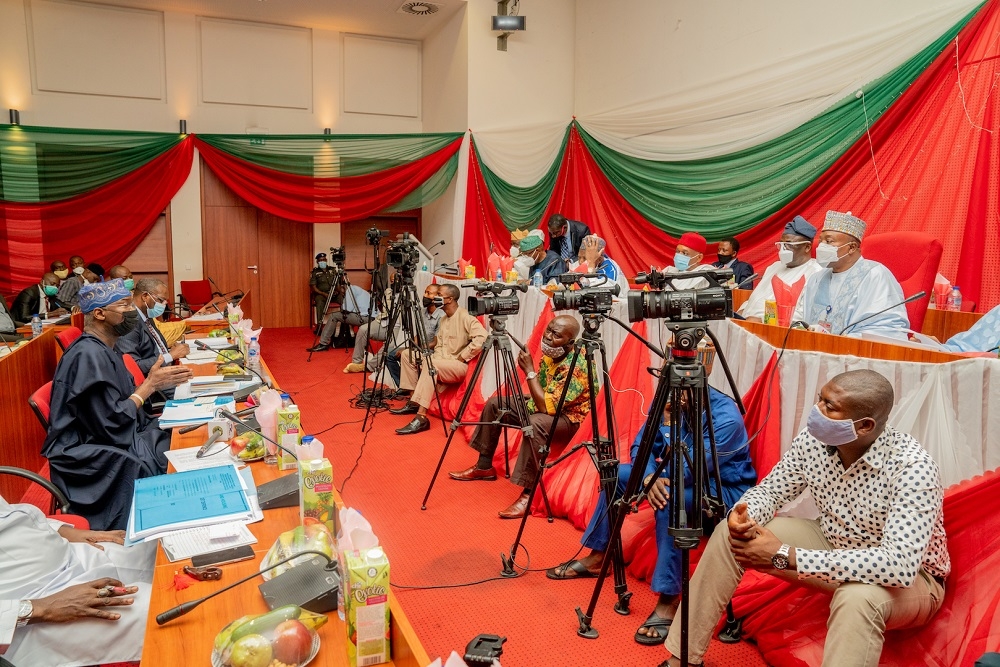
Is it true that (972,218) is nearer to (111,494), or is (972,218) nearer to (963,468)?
(963,468)

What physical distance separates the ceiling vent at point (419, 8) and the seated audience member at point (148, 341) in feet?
16.8

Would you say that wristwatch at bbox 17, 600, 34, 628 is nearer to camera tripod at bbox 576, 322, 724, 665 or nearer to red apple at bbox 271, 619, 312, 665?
red apple at bbox 271, 619, 312, 665

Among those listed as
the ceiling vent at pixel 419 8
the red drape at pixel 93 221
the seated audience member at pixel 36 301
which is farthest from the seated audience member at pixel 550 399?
the ceiling vent at pixel 419 8

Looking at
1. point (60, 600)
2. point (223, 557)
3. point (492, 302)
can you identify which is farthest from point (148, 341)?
point (223, 557)

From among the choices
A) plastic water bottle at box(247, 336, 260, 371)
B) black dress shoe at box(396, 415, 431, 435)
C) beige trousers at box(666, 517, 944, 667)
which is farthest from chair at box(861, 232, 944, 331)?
plastic water bottle at box(247, 336, 260, 371)

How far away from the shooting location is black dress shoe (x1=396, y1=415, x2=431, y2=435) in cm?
463

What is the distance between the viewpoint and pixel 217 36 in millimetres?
8477

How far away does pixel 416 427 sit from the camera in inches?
184

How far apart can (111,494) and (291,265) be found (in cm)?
697

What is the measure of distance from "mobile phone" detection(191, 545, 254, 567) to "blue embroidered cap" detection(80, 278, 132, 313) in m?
1.73

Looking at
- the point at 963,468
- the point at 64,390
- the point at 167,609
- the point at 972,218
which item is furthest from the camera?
the point at 972,218

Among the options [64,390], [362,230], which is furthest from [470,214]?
[64,390]

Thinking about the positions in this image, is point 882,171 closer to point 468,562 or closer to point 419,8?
point 468,562

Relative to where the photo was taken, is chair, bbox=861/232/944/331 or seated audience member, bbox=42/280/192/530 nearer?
seated audience member, bbox=42/280/192/530
